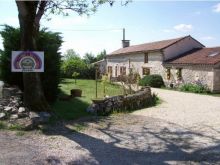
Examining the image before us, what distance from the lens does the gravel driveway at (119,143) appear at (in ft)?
23.7

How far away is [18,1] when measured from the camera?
11.0 m

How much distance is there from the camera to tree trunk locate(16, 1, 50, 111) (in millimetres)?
11273

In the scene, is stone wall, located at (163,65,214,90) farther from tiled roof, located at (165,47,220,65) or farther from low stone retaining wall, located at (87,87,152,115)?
low stone retaining wall, located at (87,87,152,115)

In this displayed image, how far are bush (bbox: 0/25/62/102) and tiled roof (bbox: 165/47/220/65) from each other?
15.3 metres

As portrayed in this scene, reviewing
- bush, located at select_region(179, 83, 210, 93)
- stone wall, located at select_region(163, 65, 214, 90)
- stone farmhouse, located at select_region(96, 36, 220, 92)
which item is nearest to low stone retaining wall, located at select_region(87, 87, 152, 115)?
stone farmhouse, located at select_region(96, 36, 220, 92)

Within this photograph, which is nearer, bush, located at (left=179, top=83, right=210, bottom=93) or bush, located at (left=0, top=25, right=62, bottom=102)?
bush, located at (left=0, top=25, right=62, bottom=102)

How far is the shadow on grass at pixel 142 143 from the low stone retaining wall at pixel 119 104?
186cm

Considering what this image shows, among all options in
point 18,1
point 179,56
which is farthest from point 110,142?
point 179,56

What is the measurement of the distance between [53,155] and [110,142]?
179cm

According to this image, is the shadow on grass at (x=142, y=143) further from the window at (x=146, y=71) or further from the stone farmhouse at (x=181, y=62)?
the window at (x=146, y=71)

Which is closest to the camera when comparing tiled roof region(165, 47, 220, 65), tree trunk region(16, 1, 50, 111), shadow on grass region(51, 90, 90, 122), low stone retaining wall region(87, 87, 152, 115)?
tree trunk region(16, 1, 50, 111)

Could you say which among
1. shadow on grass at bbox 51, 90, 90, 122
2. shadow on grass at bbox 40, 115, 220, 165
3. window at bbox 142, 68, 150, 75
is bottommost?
shadow on grass at bbox 40, 115, 220, 165

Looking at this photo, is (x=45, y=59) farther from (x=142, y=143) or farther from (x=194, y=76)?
(x=194, y=76)

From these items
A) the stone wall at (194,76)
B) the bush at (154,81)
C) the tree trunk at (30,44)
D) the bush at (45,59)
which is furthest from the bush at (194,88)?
the tree trunk at (30,44)
